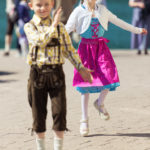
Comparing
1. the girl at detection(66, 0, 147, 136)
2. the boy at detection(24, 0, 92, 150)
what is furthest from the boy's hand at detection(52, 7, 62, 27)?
the girl at detection(66, 0, 147, 136)

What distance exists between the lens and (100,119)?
6.43 m

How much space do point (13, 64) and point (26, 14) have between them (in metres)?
1.54

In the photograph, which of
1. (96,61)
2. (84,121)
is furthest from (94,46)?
(84,121)

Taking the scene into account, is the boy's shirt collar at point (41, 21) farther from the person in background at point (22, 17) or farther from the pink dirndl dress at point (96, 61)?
the person in background at point (22, 17)

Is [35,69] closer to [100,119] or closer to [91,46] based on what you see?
[91,46]

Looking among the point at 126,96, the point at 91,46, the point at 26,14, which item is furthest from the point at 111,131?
the point at 26,14

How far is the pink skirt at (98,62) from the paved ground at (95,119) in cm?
54

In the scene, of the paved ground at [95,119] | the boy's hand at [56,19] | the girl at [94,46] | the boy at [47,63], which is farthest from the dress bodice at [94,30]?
the boy's hand at [56,19]

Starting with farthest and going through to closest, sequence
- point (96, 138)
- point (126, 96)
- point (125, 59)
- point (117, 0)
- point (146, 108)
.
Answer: point (117, 0)
point (125, 59)
point (126, 96)
point (146, 108)
point (96, 138)

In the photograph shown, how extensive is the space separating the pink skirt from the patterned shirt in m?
1.38

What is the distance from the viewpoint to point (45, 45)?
4.38 m

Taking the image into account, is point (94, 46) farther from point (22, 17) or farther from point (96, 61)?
point (22, 17)

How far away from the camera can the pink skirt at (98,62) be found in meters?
5.87

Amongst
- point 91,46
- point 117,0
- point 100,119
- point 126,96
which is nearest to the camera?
point 91,46
